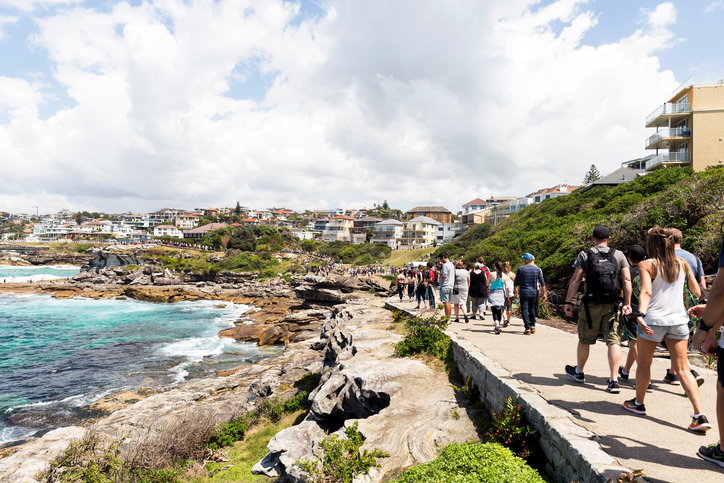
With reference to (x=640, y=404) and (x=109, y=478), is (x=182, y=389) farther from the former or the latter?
(x=640, y=404)

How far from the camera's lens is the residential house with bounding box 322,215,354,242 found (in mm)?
108000

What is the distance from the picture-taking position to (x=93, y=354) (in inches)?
927

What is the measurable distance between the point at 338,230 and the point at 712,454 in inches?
4163

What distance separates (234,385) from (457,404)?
12.5 m

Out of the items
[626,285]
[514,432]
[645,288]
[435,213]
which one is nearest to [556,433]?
[514,432]

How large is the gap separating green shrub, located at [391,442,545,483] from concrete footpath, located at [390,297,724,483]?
87 centimetres

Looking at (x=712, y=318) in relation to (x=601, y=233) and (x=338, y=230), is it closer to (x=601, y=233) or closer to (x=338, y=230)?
(x=601, y=233)

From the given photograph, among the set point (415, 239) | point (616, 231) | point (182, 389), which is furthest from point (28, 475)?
point (415, 239)

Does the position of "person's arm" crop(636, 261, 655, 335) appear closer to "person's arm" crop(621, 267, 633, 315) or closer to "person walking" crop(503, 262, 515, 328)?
"person's arm" crop(621, 267, 633, 315)

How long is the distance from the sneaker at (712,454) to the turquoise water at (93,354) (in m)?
18.6

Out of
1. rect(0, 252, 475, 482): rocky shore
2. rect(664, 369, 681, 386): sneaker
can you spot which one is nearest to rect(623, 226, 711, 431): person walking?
rect(664, 369, 681, 386): sneaker

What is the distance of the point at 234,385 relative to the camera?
52.2 ft

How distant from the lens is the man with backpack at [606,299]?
5.02 m

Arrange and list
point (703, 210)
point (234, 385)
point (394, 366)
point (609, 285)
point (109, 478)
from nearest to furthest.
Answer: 1. point (609, 285)
2. point (109, 478)
3. point (394, 366)
4. point (703, 210)
5. point (234, 385)
